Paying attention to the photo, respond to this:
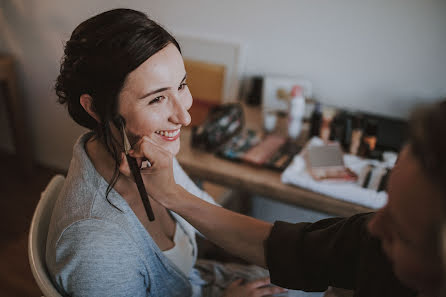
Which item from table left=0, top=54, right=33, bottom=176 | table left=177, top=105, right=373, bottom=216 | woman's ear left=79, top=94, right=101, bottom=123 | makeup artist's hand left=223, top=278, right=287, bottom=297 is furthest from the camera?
table left=0, top=54, right=33, bottom=176

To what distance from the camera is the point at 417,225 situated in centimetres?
45

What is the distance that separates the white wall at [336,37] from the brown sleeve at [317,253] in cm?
117

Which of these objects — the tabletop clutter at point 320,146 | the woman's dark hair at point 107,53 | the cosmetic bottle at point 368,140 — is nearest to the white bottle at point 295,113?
the tabletop clutter at point 320,146

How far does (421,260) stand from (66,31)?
2.51m

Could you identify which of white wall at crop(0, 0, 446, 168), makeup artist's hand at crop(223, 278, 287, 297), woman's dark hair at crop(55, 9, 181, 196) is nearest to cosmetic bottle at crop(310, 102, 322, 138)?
white wall at crop(0, 0, 446, 168)

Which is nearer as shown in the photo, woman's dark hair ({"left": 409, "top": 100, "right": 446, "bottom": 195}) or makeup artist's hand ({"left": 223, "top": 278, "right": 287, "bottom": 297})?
woman's dark hair ({"left": 409, "top": 100, "right": 446, "bottom": 195})

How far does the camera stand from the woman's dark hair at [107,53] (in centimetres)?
77

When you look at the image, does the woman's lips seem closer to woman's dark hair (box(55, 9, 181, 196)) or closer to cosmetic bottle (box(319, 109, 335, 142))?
woman's dark hair (box(55, 9, 181, 196))

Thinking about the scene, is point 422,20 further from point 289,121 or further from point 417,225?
point 417,225

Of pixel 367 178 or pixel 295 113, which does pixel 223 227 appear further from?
pixel 295 113

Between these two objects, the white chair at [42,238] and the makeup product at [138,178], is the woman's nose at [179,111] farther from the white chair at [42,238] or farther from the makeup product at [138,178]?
the white chair at [42,238]

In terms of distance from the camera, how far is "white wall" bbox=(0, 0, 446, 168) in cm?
163

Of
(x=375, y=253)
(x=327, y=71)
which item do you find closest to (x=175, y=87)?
(x=375, y=253)

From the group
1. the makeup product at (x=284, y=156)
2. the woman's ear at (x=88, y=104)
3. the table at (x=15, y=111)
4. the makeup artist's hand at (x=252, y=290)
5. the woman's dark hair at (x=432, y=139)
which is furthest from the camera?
the table at (x=15, y=111)
